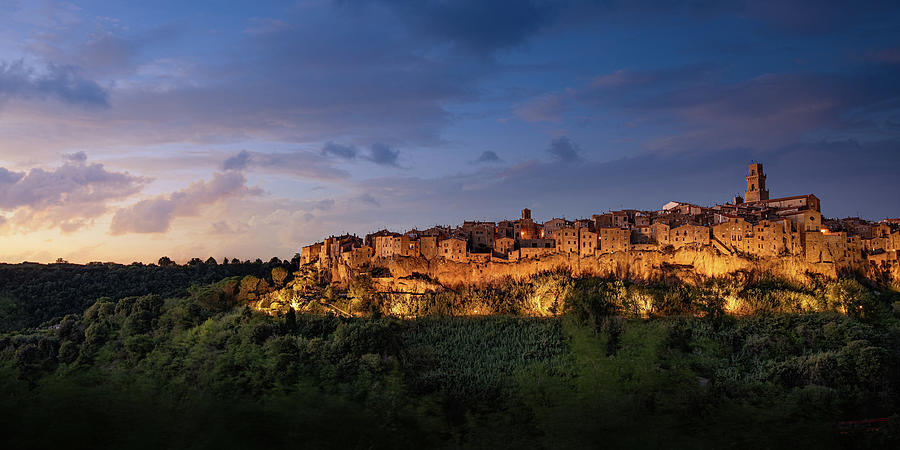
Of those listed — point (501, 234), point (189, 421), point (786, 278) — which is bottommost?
point (189, 421)

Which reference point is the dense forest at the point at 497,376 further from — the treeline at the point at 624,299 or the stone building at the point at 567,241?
the stone building at the point at 567,241

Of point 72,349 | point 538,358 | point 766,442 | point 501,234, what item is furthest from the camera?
point 501,234

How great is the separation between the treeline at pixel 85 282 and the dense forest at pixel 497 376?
57.1ft

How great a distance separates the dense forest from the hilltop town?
6.87 ft

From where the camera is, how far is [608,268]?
46750mm

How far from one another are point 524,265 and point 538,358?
12.1 m

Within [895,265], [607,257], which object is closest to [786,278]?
[895,265]

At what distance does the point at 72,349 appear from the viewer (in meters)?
46.8

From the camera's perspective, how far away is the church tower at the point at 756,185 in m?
60.1

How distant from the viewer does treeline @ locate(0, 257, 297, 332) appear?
65312 mm

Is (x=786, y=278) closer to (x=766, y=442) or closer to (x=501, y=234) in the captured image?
(x=766, y=442)

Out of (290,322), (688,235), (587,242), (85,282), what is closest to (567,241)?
(587,242)

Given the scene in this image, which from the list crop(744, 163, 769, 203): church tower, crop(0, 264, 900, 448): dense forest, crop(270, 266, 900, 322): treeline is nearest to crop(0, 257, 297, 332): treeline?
crop(0, 264, 900, 448): dense forest

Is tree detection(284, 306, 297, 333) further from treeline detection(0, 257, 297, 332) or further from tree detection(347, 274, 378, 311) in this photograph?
treeline detection(0, 257, 297, 332)
